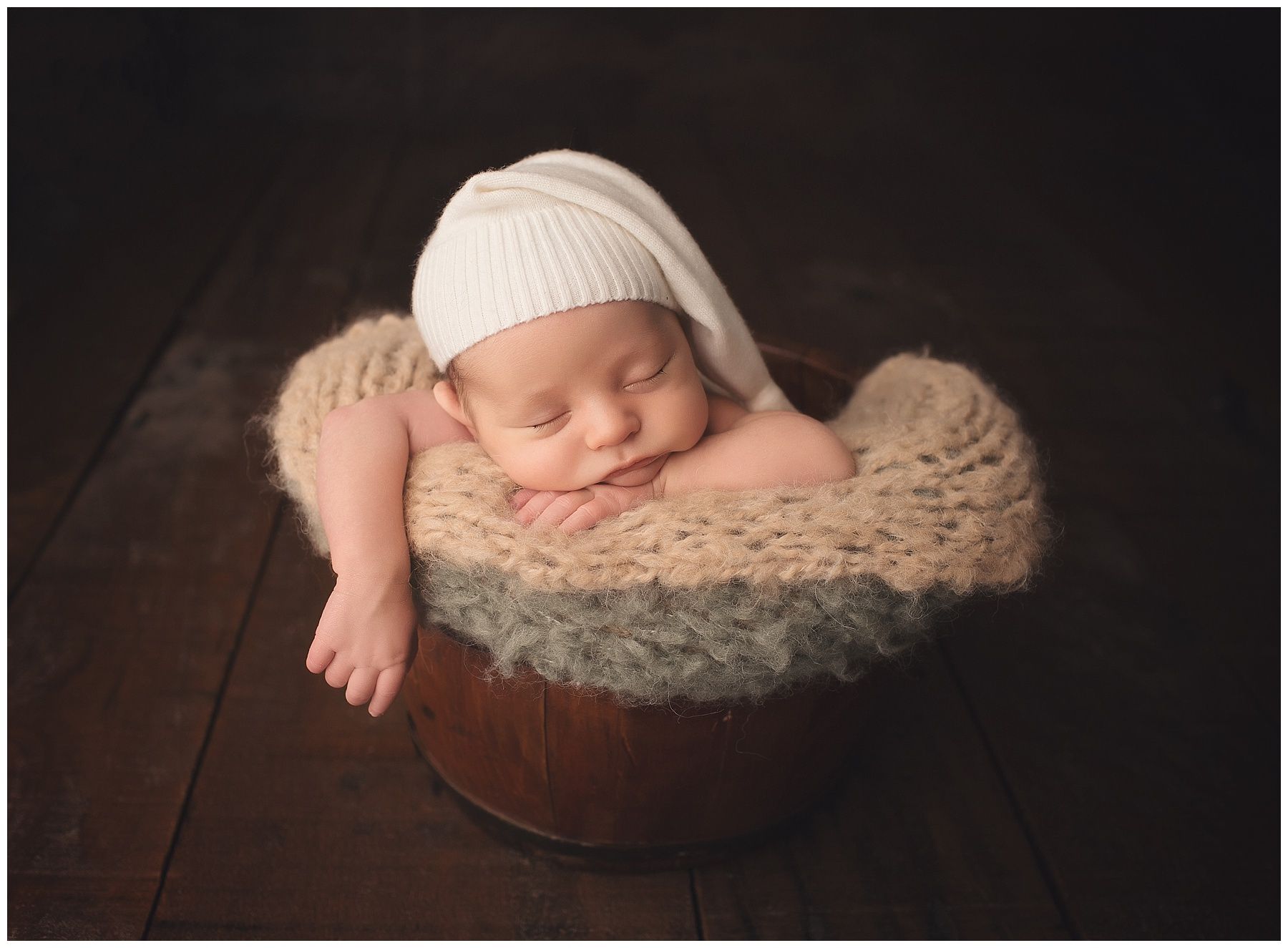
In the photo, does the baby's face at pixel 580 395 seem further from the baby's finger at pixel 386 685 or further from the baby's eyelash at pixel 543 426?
the baby's finger at pixel 386 685

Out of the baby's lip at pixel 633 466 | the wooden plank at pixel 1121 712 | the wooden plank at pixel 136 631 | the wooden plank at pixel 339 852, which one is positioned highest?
the baby's lip at pixel 633 466

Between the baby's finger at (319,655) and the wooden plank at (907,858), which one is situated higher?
the baby's finger at (319,655)

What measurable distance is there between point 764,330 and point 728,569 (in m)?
1.15

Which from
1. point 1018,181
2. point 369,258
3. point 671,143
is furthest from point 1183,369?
point 369,258

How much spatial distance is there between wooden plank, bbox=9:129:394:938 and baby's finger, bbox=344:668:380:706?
13.4 inches

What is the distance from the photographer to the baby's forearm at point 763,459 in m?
0.80

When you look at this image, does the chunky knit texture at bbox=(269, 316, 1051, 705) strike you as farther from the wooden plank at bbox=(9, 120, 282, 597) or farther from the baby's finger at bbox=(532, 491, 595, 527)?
the wooden plank at bbox=(9, 120, 282, 597)

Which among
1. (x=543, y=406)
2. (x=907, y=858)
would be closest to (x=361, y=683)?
(x=543, y=406)

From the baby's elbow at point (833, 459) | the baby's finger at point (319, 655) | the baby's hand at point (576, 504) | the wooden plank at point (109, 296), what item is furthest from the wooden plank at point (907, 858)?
the wooden plank at point (109, 296)

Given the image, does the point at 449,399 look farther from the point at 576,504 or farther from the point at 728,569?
the point at 728,569

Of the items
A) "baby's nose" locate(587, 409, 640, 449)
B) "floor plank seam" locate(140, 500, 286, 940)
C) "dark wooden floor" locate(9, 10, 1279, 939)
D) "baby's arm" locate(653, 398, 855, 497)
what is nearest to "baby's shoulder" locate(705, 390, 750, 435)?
"baby's arm" locate(653, 398, 855, 497)

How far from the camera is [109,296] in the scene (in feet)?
5.70

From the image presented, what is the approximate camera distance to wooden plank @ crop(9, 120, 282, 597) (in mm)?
1352

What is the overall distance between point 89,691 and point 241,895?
0.32 m
